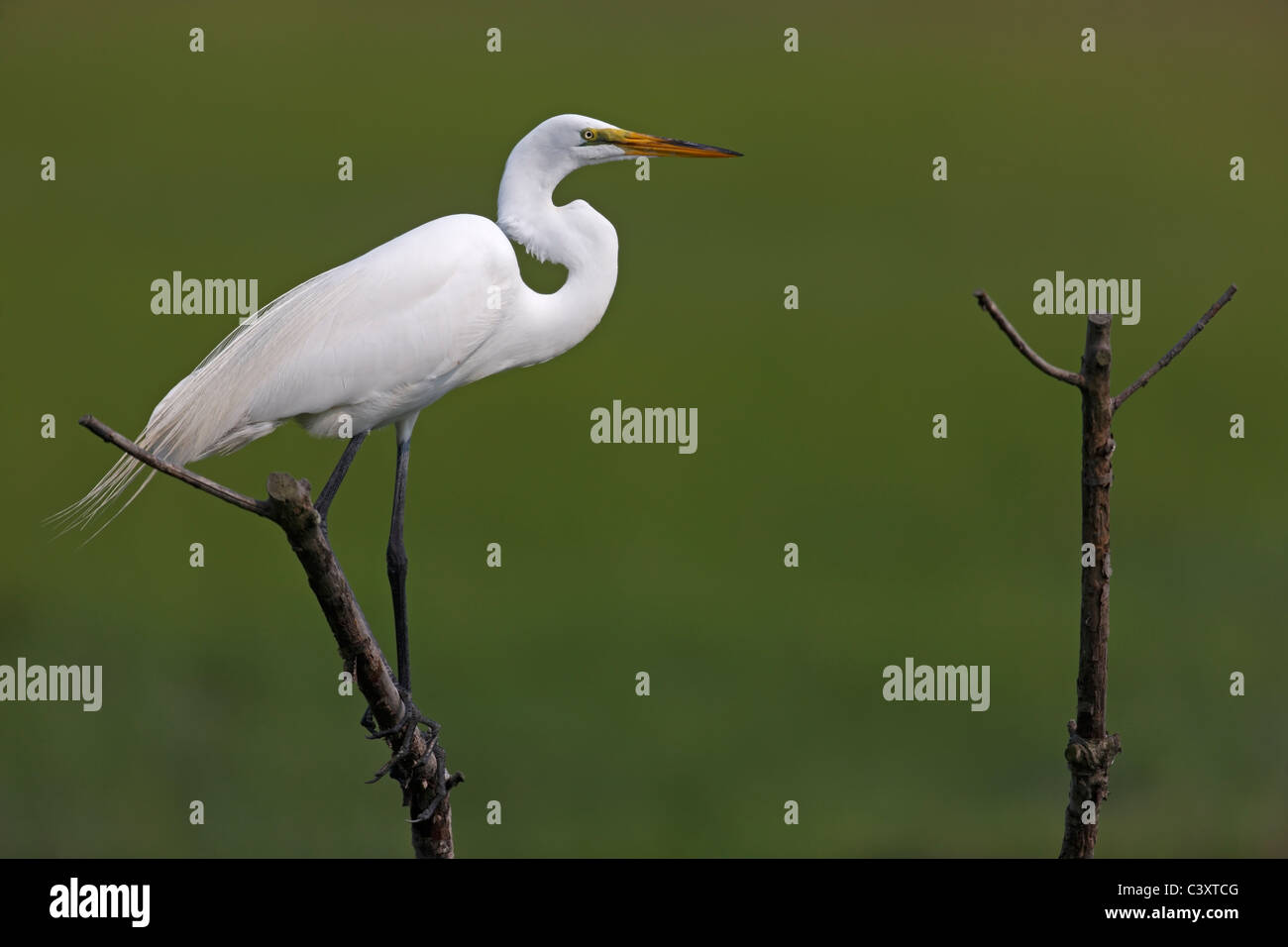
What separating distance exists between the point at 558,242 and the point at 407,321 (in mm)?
387

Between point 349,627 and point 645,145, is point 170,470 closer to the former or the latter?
point 349,627

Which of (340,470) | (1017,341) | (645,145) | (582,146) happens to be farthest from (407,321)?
(1017,341)

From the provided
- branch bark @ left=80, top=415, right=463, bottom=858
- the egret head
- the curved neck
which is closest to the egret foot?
branch bark @ left=80, top=415, right=463, bottom=858

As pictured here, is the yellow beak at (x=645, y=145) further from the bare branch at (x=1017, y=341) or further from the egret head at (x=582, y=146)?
the bare branch at (x=1017, y=341)

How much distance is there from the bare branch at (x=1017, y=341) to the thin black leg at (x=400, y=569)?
1.76 metres

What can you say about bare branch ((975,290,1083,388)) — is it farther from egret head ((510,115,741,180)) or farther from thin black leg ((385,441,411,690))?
thin black leg ((385,441,411,690))

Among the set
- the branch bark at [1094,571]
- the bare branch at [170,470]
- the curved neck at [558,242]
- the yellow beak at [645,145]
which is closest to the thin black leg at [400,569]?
the curved neck at [558,242]

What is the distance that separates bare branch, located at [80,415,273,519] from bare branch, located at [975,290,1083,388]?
3.94ft

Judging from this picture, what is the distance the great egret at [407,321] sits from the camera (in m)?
3.71

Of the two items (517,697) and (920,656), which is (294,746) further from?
(920,656)

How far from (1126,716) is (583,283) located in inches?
211

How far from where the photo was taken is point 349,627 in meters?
3.11

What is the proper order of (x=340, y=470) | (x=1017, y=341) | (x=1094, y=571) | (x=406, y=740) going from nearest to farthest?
(x=1017, y=341), (x=1094, y=571), (x=406, y=740), (x=340, y=470)

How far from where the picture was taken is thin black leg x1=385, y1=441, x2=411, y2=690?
3.93 metres
